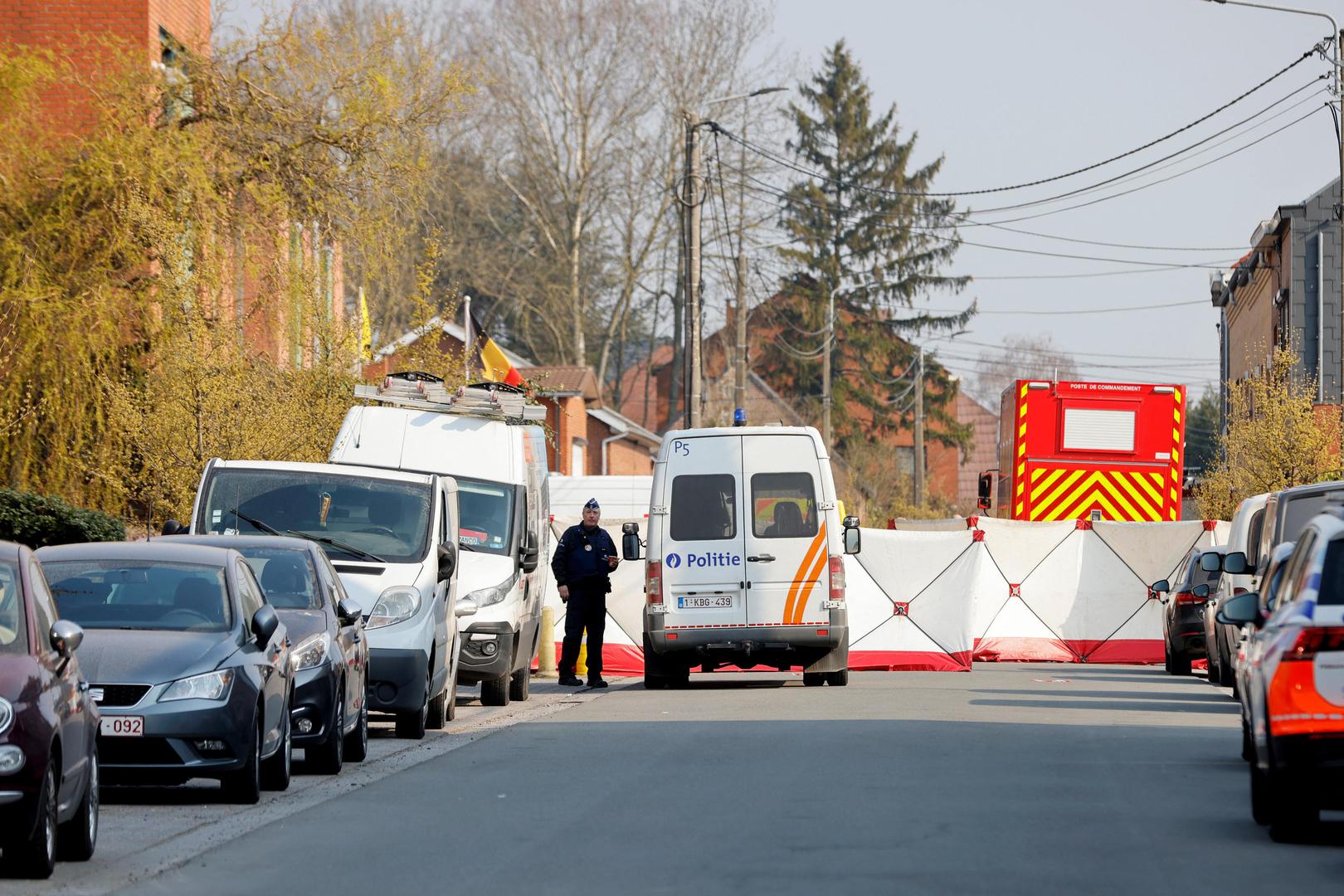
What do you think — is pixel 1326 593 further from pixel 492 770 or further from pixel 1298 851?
pixel 492 770

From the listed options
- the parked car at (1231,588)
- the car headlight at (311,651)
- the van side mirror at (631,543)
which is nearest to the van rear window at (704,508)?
the van side mirror at (631,543)

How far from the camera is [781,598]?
2136 centimetres

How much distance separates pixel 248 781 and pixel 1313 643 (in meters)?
5.72

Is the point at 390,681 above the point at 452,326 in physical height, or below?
below

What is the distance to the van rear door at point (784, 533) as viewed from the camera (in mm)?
21359

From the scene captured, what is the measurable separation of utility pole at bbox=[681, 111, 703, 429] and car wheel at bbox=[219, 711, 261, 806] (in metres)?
18.7

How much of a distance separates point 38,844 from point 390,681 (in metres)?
7.27

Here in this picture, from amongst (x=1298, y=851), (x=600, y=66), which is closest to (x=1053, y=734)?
(x=1298, y=851)

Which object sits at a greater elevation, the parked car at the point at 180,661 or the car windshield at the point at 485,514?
the car windshield at the point at 485,514

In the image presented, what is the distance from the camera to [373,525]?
56.3ft

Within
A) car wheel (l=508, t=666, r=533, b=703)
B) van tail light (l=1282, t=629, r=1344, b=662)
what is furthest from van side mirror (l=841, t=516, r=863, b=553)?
van tail light (l=1282, t=629, r=1344, b=662)

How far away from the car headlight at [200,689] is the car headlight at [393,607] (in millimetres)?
4696

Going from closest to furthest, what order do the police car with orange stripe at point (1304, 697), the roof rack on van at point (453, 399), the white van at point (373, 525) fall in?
the police car with orange stripe at point (1304, 697) < the white van at point (373, 525) < the roof rack on van at point (453, 399)

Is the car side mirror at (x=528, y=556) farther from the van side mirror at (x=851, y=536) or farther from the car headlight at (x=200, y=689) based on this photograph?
the car headlight at (x=200, y=689)
